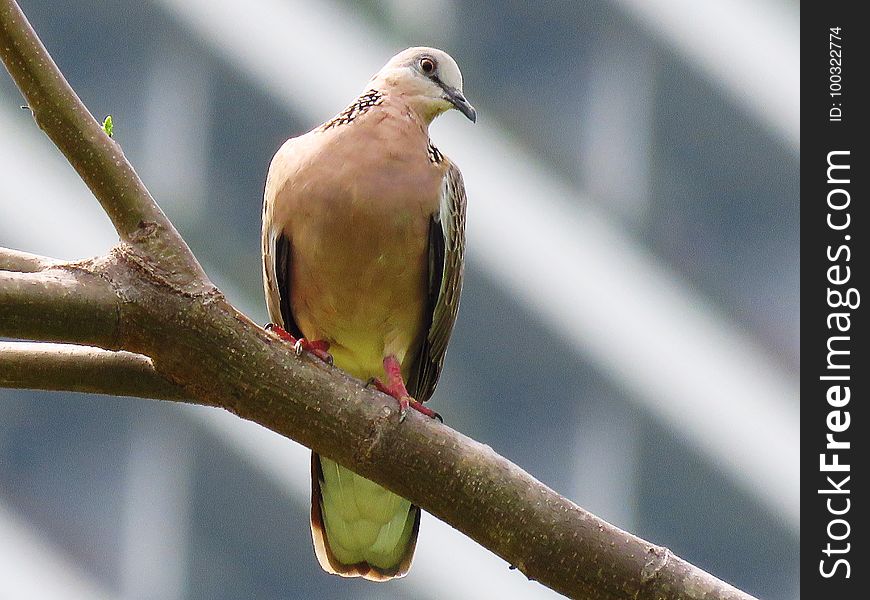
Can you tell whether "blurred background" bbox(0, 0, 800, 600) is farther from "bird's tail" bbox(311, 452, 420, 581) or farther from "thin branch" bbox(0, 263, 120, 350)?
"thin branch" bbox(0, 263, 120, 350)

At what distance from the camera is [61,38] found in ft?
39.3

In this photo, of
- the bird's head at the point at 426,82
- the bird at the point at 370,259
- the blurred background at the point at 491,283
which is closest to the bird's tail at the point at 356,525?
the bird at the point at 370,259

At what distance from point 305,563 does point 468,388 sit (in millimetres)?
1810

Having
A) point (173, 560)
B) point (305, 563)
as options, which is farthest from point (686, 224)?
point (173, 560)

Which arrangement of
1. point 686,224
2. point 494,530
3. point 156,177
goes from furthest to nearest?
point 686,224 → point 156,177 → point 494,530

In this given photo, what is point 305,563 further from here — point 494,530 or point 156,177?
point 494,530

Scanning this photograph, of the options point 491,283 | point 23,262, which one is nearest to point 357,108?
point 23,262

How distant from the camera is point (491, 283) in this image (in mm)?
11141

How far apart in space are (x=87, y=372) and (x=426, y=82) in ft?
5.27

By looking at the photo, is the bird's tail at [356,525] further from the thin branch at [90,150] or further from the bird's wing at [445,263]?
the thin branch at [90,150]

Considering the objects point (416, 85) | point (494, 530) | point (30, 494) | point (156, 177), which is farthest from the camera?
point (156, 177)

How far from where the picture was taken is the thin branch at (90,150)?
2846mm

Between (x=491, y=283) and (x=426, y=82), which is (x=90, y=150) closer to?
(x=426, y=82)

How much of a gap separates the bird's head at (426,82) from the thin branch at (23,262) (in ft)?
4.70
